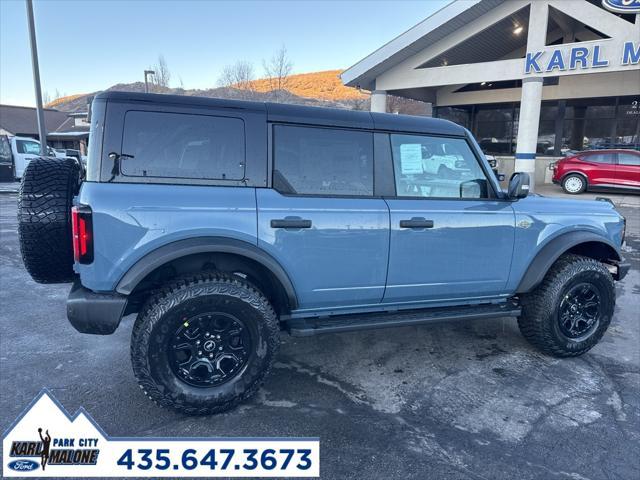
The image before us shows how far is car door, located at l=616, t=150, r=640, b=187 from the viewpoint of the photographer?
47.7ft

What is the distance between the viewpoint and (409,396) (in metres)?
3.06

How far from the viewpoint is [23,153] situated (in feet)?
58.6

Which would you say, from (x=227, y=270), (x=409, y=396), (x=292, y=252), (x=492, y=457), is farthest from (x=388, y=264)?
(x=492, y=457)

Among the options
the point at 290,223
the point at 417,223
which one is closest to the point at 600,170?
the point at 417,223

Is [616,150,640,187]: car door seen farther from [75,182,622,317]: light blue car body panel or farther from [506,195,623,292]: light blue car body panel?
[506,195,623,292]: light blue car body panel

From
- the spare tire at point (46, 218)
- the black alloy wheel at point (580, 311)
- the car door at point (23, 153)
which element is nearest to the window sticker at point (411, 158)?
the black alloy wheel at point (580, 311)

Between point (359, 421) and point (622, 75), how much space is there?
19998 mm

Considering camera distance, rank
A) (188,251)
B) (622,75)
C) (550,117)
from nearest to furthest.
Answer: (188,251), (622,75), (550,117)

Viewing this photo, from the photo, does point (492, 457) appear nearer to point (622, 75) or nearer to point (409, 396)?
point (409, 396)

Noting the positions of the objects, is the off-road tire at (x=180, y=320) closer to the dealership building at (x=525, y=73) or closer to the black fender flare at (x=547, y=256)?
the black fender flare at (x=547, y=256)

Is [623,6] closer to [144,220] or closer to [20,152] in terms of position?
[144,220]

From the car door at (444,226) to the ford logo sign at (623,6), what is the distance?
13441 mm

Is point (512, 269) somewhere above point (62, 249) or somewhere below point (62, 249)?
below

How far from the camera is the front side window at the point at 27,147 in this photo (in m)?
17.8
